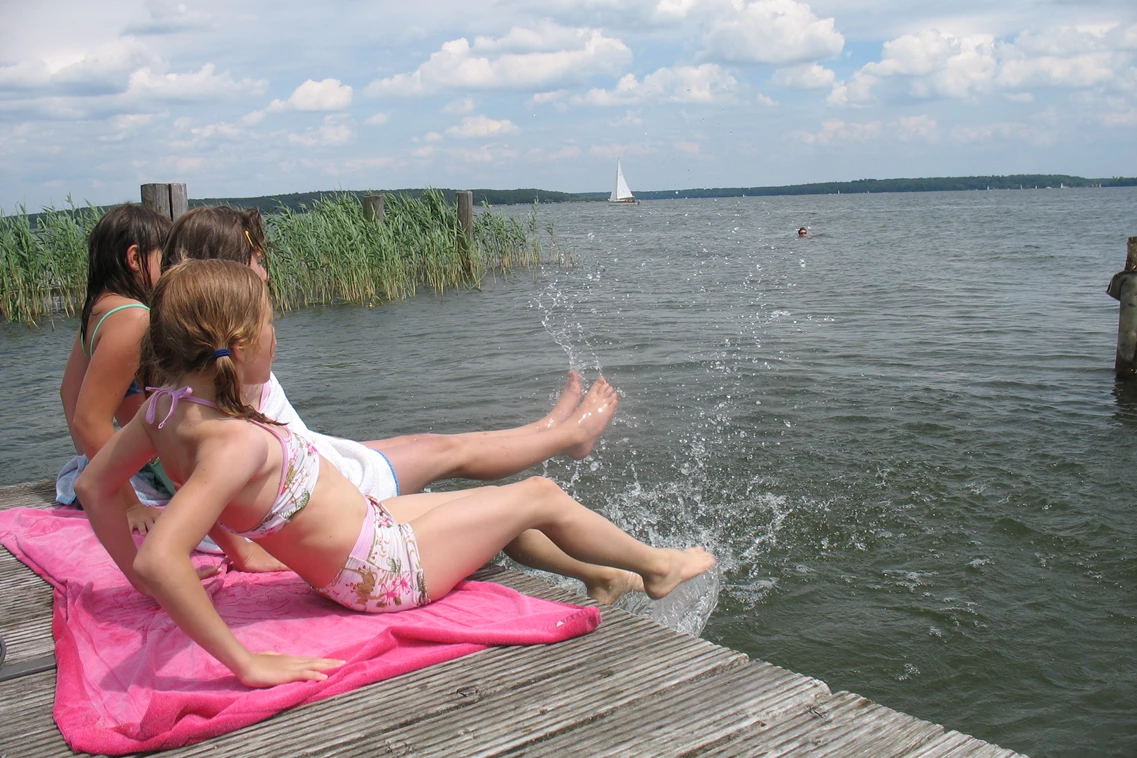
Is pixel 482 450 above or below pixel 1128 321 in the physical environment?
below

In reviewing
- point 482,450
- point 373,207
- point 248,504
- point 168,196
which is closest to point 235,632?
point 248,504

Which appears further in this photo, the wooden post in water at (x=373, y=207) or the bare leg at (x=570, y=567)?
the wooden post in water at (x=373, y=207)

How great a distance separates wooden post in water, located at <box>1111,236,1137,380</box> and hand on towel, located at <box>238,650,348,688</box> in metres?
8.38

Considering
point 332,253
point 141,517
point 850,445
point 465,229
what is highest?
point 465,229

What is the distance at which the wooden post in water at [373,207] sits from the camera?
1688 centimetres

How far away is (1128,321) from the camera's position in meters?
8.43

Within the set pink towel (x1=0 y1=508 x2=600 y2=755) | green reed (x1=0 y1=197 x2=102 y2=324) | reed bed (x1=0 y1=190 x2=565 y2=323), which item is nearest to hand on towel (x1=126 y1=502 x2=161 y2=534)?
pink towel (x1=0 y1=508 x2=600 y2=755)

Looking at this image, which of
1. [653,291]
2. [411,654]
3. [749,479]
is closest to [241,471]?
[411,654]

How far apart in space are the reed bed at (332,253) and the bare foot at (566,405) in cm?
829

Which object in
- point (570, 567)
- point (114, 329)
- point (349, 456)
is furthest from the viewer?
point (349, 456)

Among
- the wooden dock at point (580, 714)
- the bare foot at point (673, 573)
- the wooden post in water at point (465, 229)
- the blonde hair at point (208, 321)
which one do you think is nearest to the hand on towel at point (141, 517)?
the wooden dock at point (580, 714)

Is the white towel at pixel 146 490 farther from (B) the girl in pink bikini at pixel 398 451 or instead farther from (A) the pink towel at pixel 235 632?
(B) the girl in pink bikini at pixel 398 451

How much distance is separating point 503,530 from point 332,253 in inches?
529

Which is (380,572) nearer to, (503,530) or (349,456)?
(503,530)
